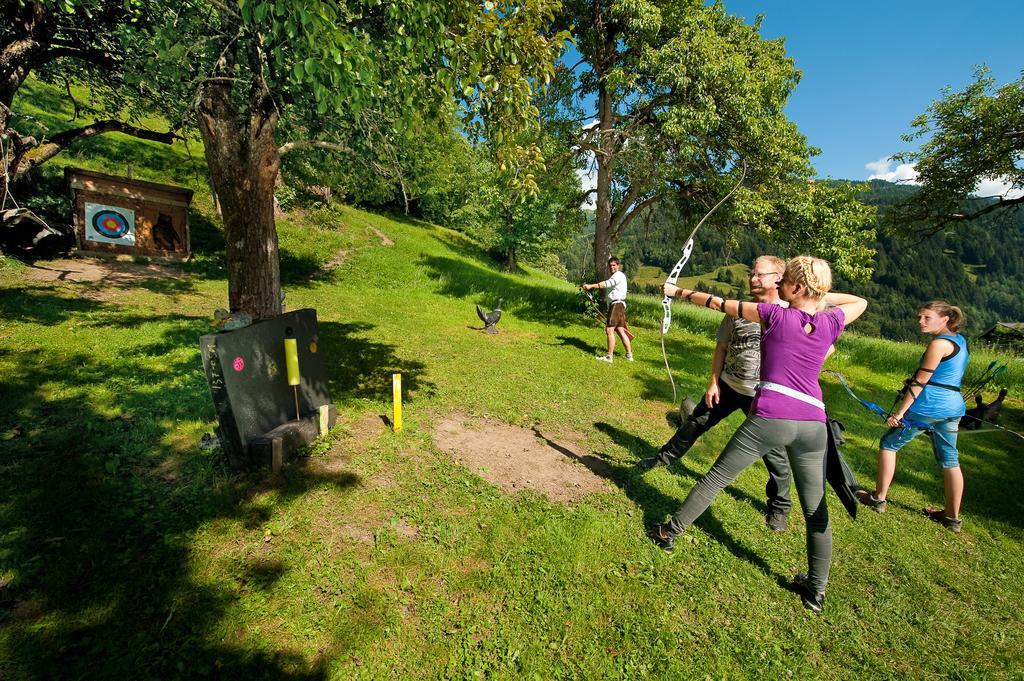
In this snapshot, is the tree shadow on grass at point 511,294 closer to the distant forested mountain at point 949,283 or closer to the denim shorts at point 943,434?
the denim shorts at point 943,434

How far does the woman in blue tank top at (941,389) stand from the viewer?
4406 millimetres

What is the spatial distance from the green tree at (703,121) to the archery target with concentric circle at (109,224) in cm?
1598

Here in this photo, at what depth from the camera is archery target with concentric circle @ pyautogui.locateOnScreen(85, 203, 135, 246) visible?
13.0m

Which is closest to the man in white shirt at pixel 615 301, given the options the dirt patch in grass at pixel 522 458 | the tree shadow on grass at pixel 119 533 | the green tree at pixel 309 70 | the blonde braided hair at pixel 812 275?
the dirt patch in grass at pixel 522 458

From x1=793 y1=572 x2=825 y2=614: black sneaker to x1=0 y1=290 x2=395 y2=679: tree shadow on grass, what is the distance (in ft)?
12.7

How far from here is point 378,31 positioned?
5.82 m

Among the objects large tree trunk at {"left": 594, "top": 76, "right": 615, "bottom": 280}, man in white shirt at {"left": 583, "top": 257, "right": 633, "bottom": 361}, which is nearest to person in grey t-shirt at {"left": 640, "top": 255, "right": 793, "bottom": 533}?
man in white shirt at {"left": 583, "top": 257, "right": 633, "bottom": 361}

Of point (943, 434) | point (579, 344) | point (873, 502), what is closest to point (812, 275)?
point (943, 434)

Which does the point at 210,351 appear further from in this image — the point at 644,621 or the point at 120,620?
the point at 644,621

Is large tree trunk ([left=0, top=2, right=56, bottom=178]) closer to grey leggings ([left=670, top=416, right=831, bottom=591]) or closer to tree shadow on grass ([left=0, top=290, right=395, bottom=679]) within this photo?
tree shadow on grass ([left=0, top=290, right=395, bottom=679])

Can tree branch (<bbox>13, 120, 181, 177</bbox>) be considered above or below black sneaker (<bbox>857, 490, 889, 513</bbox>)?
above

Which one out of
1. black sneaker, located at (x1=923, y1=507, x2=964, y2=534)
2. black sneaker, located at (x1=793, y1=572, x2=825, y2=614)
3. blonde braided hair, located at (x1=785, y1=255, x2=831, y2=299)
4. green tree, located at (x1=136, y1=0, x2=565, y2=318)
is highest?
green tree, located at (x1=136, y1=0, x2=565, y2=318)

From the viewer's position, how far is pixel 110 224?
43.9ft

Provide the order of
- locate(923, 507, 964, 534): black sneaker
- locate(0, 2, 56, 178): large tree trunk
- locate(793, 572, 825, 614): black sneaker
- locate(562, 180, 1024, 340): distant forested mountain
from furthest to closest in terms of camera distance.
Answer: locate(562, 180, 1024, 340): distant forested mountain < locate(0, 2, 56, 178): large tree trunk < locate(923, 507, 964, 534): black sneaker < locate(793, 572, 825, 614): black sneaker
